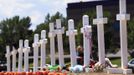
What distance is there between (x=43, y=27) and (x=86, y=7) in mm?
22837

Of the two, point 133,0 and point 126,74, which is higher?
point 133,0

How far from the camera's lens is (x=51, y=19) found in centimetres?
8638

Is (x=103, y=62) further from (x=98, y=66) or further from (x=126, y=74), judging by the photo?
(x=126, y=74)

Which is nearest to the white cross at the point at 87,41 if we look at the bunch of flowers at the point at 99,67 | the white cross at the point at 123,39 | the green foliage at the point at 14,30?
the bunch of flowers at the point at 99,67

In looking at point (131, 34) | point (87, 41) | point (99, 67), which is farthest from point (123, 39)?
point (131, 34)

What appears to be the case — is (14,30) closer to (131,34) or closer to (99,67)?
(131,34)

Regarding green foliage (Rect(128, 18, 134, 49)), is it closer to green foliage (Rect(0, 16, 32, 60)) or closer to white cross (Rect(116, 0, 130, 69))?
green foliage (Rect(0, 16, 32, 60))

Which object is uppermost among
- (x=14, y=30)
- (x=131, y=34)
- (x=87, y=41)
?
(x=14, y=30)

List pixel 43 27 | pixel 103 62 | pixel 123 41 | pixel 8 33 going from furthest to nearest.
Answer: pixel 8 33, pixel 43 27, pixel 103 62, pixel 123 41

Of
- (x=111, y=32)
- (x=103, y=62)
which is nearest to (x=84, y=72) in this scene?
(x=103, y=62)

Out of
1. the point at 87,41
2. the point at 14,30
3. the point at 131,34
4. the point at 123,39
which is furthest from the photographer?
the point at 14,30

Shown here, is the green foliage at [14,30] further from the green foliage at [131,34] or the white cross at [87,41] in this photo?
the white cross at [87,41]

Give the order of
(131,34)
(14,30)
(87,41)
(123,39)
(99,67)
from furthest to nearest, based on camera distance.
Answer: (14,30) → (131,34) → (87,41) → (99,67) → (123,39)

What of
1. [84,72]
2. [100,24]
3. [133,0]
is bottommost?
[84,72]
